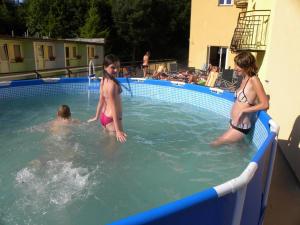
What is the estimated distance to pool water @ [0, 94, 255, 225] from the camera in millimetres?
3436

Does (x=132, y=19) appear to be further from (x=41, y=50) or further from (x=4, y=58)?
(x=4, y=58)

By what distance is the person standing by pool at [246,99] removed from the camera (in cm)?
419

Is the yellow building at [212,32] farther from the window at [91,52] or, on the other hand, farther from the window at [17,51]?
the window at [17,51]

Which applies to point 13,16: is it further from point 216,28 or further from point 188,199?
point 188,199

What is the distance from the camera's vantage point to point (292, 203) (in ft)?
11.4

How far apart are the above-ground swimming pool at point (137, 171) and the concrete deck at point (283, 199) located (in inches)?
14.4

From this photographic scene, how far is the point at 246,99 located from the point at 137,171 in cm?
192

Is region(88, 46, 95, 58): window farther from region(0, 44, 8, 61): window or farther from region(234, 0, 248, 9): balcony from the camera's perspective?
region(234, 0, 248, 9): balcony

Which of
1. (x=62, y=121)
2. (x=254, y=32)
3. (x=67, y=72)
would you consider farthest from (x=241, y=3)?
(x=62, y=121)

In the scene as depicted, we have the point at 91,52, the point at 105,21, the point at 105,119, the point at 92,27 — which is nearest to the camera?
the point at 105,119

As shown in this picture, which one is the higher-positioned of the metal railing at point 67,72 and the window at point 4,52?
the window at point 4,52

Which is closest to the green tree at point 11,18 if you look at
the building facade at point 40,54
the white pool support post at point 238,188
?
the building facade at point 40,54

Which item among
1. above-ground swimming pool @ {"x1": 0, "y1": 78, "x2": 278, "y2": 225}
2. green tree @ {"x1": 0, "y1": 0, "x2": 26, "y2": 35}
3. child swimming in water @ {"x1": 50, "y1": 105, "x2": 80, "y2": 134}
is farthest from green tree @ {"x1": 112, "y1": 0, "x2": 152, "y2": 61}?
child swimming in water @ {"x1": 50, "y1": 105, "x2": 80, "y2": 134}

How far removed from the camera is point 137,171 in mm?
4414
